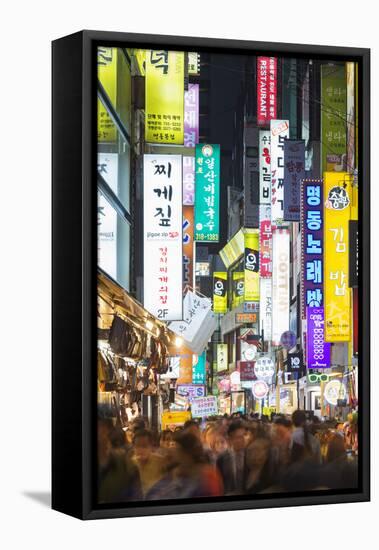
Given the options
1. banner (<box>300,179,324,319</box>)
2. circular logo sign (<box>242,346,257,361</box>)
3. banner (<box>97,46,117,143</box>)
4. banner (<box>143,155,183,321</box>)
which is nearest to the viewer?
banner (<box>97,46,117,143</box>)

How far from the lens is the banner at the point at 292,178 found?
8211 mm

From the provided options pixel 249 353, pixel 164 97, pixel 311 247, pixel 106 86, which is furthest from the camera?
pixel 311 247

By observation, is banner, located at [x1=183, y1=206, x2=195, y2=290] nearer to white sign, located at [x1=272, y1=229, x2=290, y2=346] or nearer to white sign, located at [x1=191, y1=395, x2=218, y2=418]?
white sign, located at [x1=272, y1=229, x2=290, y2=346]

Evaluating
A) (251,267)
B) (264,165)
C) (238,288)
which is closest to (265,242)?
(251,267)

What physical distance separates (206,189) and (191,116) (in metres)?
0.36

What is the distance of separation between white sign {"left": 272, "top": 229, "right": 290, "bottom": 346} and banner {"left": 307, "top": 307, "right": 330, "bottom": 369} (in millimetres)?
137

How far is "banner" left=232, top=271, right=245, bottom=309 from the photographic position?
8.09 metres

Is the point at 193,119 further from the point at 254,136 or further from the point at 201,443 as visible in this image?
the point at 201,443

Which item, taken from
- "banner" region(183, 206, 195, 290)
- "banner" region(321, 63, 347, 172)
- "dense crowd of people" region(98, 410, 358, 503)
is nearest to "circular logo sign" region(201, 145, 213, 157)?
"banner" region(183, 206, 195, 290)

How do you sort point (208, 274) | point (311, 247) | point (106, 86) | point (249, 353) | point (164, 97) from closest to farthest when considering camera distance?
point (106, 86) < point (164, 97) < point (208, 274) < point (249, 353) < point (311, 247)

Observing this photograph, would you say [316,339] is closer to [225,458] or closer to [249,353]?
[249,353]

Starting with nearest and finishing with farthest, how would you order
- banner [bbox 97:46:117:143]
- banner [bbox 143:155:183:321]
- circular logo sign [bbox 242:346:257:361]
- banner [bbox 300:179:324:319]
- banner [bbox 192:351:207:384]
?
1. banner [bbox 97:46:117:143]
2. banner [bbox 143:155:183:321]
3. banner [bbox 192:351:207:384]
4. circular logo sign [bbox 242:346:257:361]
5. banner [bbox 300:179:324:319]

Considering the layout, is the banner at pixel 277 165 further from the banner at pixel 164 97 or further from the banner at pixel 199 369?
the banner at pixel 199 369

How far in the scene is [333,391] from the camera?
8.30 metres
